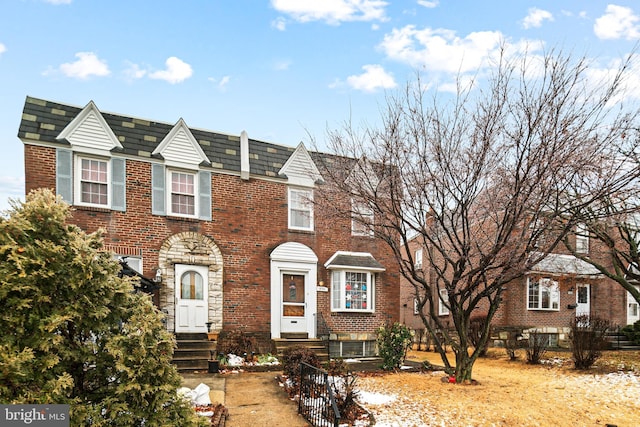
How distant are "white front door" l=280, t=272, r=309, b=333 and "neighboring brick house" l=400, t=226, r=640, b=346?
5.84 metres

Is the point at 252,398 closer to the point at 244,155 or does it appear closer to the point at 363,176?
the point at 363,176

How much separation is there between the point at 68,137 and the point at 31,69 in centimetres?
255

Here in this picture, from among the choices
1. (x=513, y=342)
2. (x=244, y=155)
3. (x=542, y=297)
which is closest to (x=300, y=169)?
(x=244, y=155)

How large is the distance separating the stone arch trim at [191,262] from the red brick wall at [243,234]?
0.66 ft

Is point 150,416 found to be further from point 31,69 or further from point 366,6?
point 31,69

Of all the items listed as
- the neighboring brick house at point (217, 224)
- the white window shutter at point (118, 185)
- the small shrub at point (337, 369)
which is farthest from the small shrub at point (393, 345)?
the white window shutter at point (118, 185)

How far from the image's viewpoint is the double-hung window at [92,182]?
12.2 m

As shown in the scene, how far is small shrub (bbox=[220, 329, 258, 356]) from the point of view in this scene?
12547mm

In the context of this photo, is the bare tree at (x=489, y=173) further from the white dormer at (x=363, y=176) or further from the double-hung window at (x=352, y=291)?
the double-hung window at (x=352, y=291)

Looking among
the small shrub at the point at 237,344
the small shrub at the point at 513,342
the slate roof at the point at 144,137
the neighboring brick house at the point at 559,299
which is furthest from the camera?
the neighboring brick house at the point at 559,299

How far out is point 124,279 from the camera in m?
3.68

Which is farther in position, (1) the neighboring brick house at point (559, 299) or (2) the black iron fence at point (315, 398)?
(1) the neighboring brick house at point (559, 299)

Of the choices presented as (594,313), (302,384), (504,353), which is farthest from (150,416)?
(594,313)

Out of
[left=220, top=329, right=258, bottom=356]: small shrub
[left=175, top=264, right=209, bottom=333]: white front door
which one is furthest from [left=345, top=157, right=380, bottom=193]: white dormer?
[left=220, top=329, right=258, bottom=356]: small shrub
